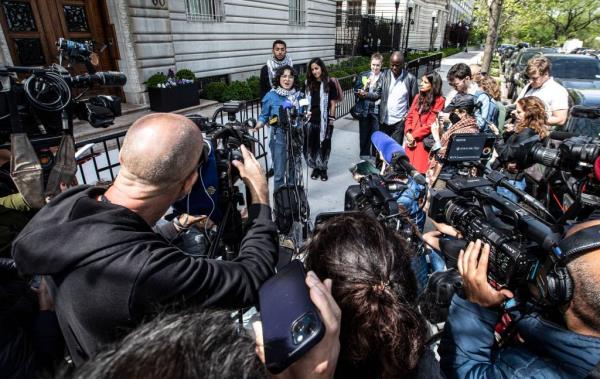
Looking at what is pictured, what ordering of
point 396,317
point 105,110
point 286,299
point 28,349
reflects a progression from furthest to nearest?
1. point 105,110
2. point 28,349
3. point 396,317
4. point 286,299

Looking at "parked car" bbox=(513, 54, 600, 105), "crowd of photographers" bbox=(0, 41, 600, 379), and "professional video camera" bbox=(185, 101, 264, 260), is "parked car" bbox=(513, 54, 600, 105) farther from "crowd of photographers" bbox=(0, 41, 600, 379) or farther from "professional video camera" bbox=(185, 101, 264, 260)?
"crowd of photographers" bbox=(0, 41, 600, 379)

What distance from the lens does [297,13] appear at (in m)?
18.2

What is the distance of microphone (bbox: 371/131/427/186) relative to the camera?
2085 mm

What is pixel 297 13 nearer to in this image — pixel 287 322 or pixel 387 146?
pixel 387 146

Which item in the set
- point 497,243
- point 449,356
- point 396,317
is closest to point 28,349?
point 396,317

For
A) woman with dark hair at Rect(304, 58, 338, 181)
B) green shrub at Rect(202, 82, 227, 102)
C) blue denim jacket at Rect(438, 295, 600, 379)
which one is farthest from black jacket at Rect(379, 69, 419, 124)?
green shrub at Rect(202, 82, 227, 102)

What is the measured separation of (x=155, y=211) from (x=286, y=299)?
0.83 metres

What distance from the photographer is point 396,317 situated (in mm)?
968

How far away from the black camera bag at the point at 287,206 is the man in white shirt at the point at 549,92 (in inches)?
152

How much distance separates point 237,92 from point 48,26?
4.90m

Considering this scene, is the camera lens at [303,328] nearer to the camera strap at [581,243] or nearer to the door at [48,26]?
the camera strap at [581,243]

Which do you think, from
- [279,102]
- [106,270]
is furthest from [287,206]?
[106,270]

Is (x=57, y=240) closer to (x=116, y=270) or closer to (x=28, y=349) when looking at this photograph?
(x=116, y=270)

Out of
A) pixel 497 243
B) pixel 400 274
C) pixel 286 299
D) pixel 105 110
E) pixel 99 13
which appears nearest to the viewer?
pixel 286 299
